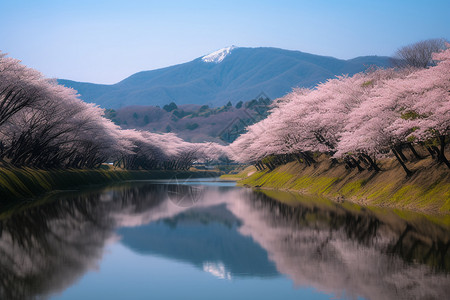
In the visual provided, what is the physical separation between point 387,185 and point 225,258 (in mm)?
25462

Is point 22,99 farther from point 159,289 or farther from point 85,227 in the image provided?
point 159,289

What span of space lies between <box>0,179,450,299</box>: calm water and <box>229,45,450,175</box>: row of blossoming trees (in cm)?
671

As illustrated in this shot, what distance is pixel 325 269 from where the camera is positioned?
1424cm

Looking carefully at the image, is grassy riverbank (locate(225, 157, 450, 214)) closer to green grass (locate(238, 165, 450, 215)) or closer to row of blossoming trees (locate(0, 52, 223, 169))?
green grass (locate(238, 165, 450, 215))

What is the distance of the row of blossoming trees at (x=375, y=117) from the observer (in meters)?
30.6

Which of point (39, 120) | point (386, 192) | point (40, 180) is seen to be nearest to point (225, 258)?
point (386, 192)

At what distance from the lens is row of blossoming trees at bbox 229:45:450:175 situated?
30.6m

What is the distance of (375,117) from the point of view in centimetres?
3666

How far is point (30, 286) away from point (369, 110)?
3087cm

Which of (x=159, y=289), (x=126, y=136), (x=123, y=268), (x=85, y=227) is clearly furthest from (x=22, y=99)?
(x=126, y=136)

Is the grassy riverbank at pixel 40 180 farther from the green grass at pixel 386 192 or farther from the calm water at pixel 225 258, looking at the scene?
the green grass at pixel 386 192

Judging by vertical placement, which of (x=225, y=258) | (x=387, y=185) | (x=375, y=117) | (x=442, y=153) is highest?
(x=375, y=117)

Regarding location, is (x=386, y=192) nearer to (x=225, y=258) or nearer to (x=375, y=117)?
(x=375, y=117)

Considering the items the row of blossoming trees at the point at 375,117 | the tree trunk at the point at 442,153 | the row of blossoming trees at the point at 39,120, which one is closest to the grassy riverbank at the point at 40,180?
the row of blossoming trees at the point at 39,120
